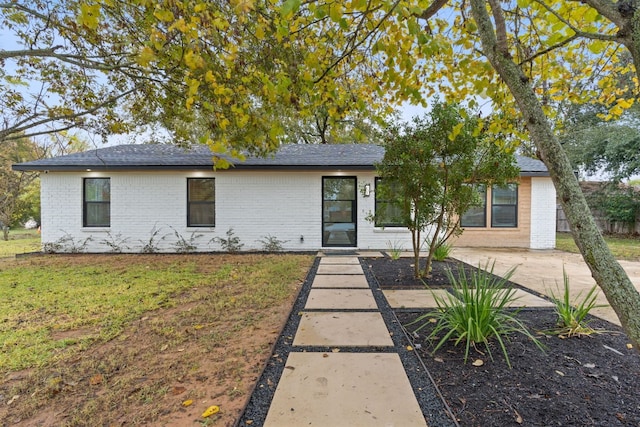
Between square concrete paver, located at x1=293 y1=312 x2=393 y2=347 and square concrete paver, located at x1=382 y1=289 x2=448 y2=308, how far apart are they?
0.56 meters

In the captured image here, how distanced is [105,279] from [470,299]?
6.08 m

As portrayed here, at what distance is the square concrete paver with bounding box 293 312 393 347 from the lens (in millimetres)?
2893

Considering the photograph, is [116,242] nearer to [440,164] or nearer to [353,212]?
[353,212]

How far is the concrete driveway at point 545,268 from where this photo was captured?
469cm

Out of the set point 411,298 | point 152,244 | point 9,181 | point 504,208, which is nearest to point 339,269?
point 411,298

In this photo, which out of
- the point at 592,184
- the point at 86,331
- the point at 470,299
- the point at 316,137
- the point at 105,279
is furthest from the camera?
the point at 316,137

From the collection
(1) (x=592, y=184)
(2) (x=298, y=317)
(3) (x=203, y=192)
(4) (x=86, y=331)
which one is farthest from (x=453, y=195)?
(1) (x=592, y=184)

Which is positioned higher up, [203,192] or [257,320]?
[203,192]

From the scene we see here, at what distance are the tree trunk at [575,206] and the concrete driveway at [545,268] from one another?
2115mm

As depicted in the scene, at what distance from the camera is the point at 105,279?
562cm

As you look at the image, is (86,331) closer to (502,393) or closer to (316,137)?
(502,393)

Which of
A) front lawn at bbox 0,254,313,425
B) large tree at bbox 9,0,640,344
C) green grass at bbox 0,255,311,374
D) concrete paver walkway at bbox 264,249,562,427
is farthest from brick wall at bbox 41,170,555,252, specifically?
concrete paver walkway at bbox 264,249,562,427

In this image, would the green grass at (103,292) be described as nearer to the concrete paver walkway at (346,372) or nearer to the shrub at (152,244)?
the concrete paver walkway at (346,372)

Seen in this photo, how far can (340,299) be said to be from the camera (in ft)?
14.0
